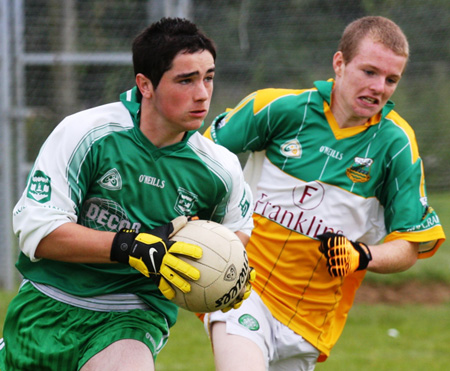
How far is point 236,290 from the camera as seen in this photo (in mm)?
3168

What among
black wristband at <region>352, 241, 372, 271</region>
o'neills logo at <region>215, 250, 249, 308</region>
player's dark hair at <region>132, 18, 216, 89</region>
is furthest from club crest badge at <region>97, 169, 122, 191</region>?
black wristband at <region>352, 241, 372, 271</region>

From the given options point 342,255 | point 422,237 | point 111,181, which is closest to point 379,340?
point 422,237

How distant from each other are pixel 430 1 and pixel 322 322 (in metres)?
5.01

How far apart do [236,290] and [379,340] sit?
4155 millimetres

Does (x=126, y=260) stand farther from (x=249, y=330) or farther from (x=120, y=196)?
(x=249, y=330)

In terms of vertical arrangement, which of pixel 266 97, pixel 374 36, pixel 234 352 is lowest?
pixel 234 352

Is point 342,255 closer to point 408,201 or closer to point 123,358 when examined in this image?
point 408,201

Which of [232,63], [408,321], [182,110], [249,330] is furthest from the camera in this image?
[232,63]

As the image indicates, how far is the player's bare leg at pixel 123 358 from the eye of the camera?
307 cm

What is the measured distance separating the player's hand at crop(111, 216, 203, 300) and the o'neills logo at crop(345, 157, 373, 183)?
1.35 meters

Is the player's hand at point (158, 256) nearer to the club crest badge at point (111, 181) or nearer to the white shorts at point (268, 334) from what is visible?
the club crest badge at point (111, 181)

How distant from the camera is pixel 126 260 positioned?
9.75 feet

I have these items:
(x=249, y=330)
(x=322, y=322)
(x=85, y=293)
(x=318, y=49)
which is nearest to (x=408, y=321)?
(x=318, y=49)

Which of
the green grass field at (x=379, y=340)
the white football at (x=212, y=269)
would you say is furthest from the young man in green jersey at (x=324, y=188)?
the green grass field at (x=379, y=340)
